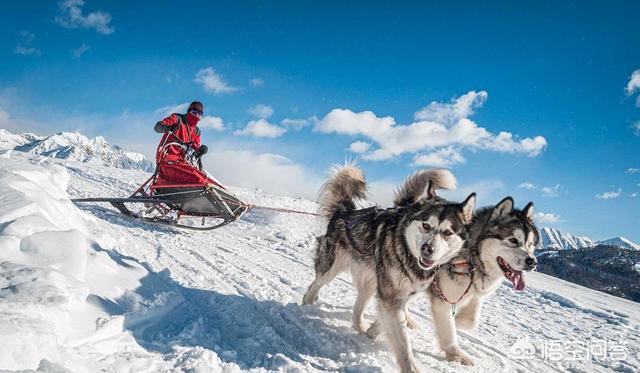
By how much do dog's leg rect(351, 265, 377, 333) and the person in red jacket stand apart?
389 centimetres

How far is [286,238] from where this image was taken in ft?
30.1

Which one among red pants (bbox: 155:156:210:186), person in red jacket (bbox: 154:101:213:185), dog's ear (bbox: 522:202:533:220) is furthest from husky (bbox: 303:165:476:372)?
person in red jacket (bbox: 154:101:213:185)

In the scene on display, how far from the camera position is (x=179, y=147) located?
25.6 ft

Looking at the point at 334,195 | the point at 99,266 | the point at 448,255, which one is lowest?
the point at 99,266

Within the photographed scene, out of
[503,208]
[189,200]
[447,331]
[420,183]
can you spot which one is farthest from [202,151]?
[447,331]

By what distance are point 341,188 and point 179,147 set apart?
3.91 metres

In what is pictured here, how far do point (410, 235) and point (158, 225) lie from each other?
Result: 558 cm

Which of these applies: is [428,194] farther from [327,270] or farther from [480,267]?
[327,270]

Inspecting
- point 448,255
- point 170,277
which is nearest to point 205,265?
point 170,277

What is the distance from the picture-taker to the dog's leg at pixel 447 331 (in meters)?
3.70

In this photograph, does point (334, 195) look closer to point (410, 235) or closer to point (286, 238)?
point (410, 235)

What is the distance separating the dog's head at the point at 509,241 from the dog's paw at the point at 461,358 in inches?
30.6

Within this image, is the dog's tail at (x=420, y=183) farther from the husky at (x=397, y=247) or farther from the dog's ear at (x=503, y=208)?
the dog's ear at (x=503, y=208)

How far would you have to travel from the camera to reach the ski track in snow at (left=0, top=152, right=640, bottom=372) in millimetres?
2555
